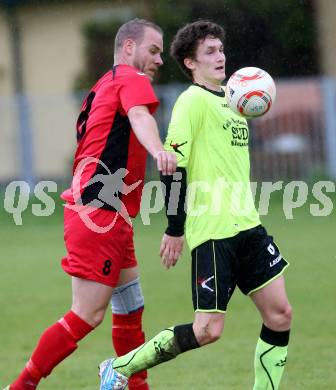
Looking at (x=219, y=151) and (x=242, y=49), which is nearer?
(x=219, y=151)

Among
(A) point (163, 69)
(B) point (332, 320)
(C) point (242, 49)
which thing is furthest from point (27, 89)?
(B) point (332, 320)

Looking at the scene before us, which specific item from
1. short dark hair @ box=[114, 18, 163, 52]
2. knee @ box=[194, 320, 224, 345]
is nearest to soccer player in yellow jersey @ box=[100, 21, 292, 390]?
knee @ box=[194, 320, 224, 345]

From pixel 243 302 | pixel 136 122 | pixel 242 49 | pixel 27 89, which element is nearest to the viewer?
pixel 136 122

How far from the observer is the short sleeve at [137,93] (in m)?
5.80

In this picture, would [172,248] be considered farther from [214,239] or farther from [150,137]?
[150,137]

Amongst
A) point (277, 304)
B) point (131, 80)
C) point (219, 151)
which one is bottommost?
point (277, 304)

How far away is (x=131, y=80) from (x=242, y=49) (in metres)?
16.6

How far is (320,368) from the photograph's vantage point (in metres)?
7.14

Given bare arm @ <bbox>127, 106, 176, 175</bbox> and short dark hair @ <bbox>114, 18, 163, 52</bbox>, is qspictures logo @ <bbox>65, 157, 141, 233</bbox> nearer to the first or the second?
bare arm @ <bbox>127, 106, 176, 175</bbox>

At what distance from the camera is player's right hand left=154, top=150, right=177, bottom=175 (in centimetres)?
538

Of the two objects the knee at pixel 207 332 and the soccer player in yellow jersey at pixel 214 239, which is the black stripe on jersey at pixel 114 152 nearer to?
the soccer player in yellow jersey at pixel 214 239

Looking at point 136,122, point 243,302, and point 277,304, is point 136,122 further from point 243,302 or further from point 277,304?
point 243,302

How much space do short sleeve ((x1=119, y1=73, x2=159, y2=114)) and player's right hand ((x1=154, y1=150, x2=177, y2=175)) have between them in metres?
0.49

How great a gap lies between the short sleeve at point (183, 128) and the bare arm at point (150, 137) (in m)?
0.15
